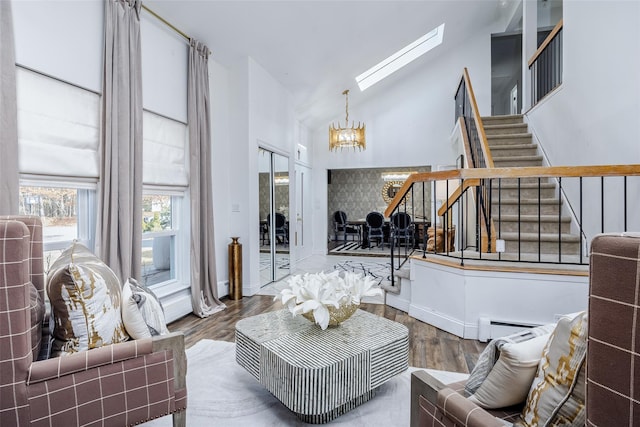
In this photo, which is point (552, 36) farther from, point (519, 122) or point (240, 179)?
point (240, 179)

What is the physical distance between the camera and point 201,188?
12.3ft

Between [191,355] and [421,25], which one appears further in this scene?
[421,25]

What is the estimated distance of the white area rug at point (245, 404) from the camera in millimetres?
1811

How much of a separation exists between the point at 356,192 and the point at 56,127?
9152mm

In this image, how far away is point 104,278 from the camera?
1.53 meters

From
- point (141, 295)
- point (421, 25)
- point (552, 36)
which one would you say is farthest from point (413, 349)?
point (421, 25)

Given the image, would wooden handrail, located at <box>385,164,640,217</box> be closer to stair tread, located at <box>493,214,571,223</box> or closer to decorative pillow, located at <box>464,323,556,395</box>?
stair tread, located at <box>493,214,571,223</box>

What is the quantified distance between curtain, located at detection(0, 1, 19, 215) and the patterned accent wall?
355 inches

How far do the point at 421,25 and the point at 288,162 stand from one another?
3.14 metres

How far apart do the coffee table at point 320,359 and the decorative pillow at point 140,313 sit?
0.49 metres

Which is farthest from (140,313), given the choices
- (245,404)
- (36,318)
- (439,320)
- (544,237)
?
(544,237)

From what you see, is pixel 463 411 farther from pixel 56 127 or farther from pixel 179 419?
pixel 56 127

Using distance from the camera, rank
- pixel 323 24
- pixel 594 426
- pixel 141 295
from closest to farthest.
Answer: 1. pixel 594 426
2. pixel 141 295
3. pixel 323 24

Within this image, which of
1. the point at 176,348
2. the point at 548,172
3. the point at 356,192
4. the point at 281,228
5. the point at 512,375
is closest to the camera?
the point at 512,375
